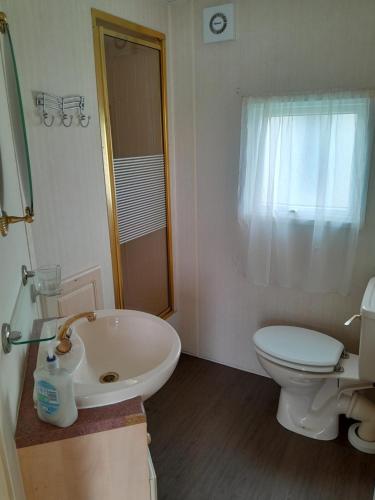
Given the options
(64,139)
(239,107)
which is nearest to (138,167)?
(64,139)

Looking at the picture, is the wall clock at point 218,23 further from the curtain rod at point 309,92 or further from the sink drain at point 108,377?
the sink drain at point 108,377

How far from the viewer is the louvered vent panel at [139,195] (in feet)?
6.79

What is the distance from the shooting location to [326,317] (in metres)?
2.26

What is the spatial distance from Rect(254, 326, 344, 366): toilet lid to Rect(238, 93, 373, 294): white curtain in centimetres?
27

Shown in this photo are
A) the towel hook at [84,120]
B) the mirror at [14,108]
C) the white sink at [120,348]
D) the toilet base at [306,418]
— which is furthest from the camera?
the toilet base at [306,418]

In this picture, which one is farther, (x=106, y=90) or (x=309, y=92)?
(x=309, y=92)

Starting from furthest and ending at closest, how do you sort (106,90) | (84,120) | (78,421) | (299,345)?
(299,345), (106,90), (84,120), (78,421)

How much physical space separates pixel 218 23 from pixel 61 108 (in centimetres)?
110

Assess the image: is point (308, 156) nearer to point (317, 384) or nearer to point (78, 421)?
point (317, 384)

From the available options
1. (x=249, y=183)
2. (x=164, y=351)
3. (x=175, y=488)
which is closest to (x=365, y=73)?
(x=249, y=183)

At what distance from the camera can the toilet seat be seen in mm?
1925

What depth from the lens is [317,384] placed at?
199 centimetres

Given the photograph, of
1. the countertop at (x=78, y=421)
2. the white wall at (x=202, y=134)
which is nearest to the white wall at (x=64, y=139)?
the white wall at (x=202, y=134)

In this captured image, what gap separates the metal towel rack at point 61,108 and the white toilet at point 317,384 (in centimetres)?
147
